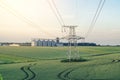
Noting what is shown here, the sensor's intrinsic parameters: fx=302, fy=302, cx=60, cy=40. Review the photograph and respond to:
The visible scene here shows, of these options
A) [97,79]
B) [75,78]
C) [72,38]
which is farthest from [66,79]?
[72,38]

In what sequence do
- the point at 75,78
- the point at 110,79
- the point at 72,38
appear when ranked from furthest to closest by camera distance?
the point at 72,38 < the point at 75,78 < the point at 110,79

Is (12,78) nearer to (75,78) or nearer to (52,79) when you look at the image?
(52,79)

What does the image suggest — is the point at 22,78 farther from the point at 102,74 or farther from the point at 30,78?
the point at 102,74

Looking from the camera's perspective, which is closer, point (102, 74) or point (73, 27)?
point (102, 74)

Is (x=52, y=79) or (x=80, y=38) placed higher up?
(x=80, y=38)

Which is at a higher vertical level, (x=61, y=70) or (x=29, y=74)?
(x=61, y=70)

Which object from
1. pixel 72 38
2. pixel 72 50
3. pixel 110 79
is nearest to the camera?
pixel 110 79

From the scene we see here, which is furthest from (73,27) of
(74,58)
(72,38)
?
(74,58)

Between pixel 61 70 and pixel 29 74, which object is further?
pixel 61 70

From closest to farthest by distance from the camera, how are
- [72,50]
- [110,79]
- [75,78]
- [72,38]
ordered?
[110,79] → [75,78] → [72,38] → [72,50]
